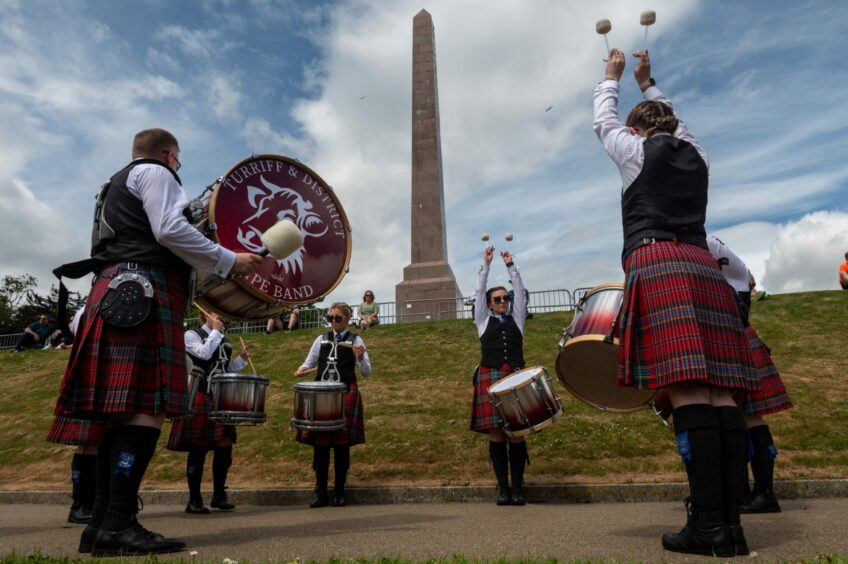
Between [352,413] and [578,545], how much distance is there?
3595mm

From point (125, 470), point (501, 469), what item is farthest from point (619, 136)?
point (501, 469)

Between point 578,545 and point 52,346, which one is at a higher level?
point 52,346

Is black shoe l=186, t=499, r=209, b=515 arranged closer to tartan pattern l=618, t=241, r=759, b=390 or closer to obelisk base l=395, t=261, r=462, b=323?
tartan pattern l=618, t=241, r=759, b=390

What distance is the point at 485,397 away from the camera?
5855mm

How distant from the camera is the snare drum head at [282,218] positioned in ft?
12.0

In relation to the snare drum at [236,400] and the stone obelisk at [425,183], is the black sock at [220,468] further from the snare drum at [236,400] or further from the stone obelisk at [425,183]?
the stone obelisk at [425,183]

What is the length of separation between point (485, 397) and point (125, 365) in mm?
3448

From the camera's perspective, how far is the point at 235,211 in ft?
12.1

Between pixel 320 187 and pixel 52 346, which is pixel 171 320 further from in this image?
pixel 52 346

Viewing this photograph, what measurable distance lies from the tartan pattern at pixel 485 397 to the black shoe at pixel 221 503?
230 centimetres

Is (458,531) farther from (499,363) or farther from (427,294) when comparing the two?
(427,294)

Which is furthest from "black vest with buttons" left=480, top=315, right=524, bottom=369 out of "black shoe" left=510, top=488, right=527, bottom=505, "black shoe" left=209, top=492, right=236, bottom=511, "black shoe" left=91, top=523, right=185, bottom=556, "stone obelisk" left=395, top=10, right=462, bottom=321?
"stone obelisk" left=395, top=10, right=462, bottom=321

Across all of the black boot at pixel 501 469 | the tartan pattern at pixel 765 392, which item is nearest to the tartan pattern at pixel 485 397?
the black boot at pixel 501 469

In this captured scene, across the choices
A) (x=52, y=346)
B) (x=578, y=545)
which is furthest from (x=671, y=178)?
(x=52, y=346)
